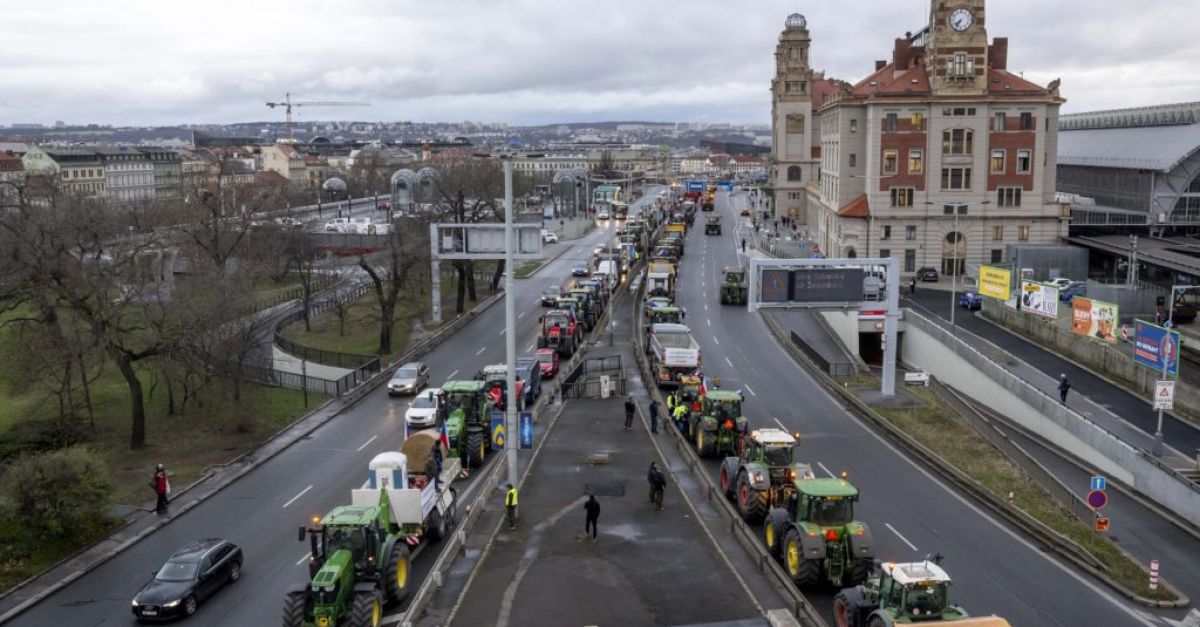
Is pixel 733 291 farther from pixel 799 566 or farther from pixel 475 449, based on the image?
pixel 799 566

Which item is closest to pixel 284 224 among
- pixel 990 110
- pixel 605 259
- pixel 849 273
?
pixel 605 259

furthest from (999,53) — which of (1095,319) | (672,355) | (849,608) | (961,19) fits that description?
(849,608)

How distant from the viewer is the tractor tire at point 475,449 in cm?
3534

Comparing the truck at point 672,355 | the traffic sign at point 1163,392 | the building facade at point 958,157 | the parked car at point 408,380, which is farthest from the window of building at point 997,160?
the parked car at point 408,380

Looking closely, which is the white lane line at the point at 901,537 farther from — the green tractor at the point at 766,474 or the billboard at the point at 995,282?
the billboard at the point at 995,282

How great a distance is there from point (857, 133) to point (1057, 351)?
38.0 meters

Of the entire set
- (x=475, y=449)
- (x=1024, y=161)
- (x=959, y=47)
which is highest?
(x=959, y=47)

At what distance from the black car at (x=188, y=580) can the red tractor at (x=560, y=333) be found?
3227 cm

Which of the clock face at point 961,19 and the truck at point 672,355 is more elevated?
the clock face at point 961,19

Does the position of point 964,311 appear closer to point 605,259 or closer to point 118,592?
point 605,259

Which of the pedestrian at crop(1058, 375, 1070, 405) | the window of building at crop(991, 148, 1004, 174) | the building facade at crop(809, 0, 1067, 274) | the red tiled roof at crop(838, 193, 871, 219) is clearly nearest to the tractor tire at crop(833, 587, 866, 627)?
the pedestrian at crop(1058, 375, 1070, 405)

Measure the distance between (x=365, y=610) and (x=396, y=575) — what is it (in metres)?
2.52

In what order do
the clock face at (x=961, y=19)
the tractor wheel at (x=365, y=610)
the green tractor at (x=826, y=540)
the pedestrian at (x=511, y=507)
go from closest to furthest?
1. the tractor wheel at (x=365, y=610)
2. the green tractor at (x=826, y=540)
3. the pedestrian at (x=511, y=507)
4. the clock face at (x=961, y=19)

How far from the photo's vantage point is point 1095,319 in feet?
163
